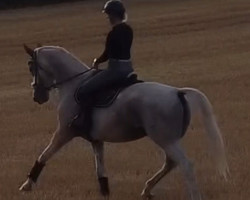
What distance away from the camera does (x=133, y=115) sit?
9.86m

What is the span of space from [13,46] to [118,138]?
87.9 ft

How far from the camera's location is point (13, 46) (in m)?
36.5

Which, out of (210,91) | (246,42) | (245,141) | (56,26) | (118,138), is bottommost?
(56,26)

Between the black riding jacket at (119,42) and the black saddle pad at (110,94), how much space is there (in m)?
0.26

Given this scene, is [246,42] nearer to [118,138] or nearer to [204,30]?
[204,30]

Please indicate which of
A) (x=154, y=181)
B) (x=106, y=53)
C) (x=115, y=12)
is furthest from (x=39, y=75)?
(x=154, y=181)

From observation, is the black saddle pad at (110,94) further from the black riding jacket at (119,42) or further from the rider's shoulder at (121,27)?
the rider's shoulder at (121,27)

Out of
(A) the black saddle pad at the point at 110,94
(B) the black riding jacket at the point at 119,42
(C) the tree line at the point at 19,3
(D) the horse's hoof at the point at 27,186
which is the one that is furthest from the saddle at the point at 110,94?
(C) the tree line at the point at 19,3

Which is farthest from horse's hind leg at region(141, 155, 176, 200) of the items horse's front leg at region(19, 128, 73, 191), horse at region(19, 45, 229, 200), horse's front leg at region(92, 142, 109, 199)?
horse's front leg at region(19, 128, 73, 191)

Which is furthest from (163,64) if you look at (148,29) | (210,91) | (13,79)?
(148,29)

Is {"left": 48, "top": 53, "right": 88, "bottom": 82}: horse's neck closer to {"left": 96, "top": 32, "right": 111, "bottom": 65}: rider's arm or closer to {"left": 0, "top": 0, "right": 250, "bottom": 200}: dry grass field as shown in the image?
{"left": 96, "top": 32, "right": 111, "bottom": 65}: rider's arm

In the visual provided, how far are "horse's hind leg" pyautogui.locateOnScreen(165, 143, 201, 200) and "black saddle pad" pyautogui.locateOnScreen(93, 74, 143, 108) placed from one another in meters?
0.86

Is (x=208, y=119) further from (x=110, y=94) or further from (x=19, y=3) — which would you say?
(x=19, y=3)

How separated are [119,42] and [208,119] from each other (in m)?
1.26
